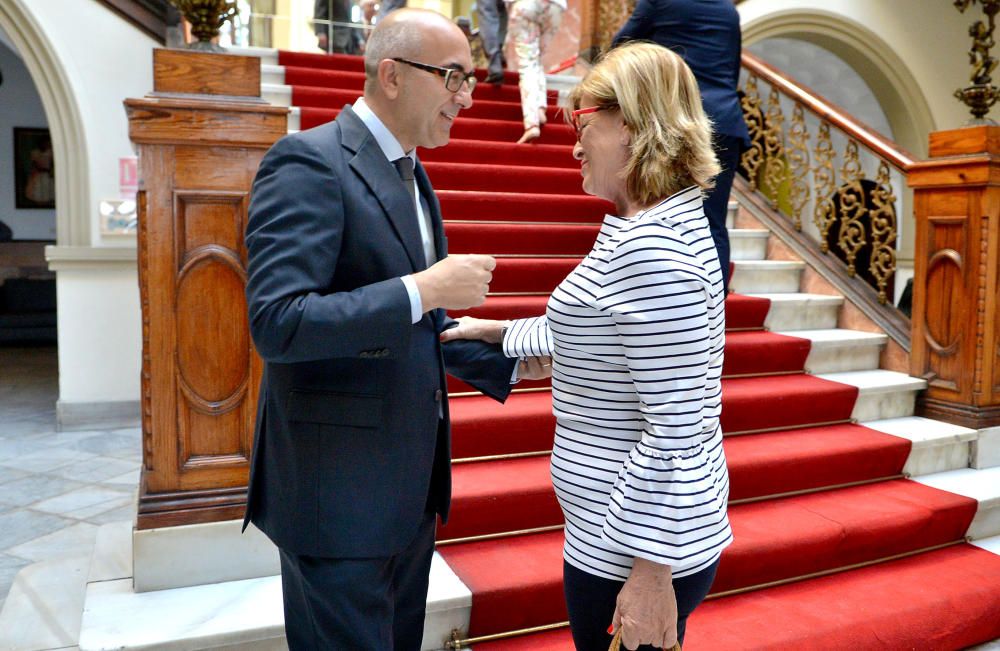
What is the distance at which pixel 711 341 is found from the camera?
1.48 metres

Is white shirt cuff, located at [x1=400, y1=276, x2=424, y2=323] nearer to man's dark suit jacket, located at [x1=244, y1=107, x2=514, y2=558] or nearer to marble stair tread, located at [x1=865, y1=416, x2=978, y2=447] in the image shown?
man's dark suit jacket, located at [x1=244, y1=107, x2=514, y2=558]

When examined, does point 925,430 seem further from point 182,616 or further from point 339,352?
point 339,352

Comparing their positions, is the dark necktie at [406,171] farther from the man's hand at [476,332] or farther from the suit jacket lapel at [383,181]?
the man's hand at [476,332]

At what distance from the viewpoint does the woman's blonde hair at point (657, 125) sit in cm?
146

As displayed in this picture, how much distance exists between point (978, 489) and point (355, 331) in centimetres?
363

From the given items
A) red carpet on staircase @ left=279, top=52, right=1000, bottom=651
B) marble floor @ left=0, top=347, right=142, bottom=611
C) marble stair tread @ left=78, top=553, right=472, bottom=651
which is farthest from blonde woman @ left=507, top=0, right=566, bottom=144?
marble stair tread @ left=78, top=553, right=472, bottom=651

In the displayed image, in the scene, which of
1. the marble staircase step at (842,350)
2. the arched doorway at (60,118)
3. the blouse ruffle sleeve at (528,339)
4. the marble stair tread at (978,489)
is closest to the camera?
the blouse ruffle sleeve at (528,339)

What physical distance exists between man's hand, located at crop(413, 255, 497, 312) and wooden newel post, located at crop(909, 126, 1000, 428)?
→ 3743mm

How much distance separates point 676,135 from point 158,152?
172 centimetres

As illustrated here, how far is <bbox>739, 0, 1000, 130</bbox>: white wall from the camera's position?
29.8 ft

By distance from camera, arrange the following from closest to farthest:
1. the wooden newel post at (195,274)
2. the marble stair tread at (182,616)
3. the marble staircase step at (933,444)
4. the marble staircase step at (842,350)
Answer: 1. the marble stair tread at (182,616)
2. the wooden newel post at (195,274)
3. the marble staircase step at (933,444)
4. the marble staircase step at (842,350)

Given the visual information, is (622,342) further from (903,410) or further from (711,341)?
(903,410)

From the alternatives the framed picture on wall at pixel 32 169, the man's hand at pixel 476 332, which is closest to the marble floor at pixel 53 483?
the man's hand at pixel 476 332

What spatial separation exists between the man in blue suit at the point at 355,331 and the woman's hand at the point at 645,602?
1.47 feet
